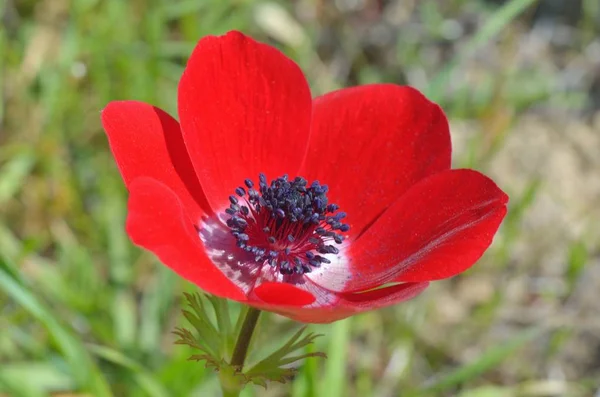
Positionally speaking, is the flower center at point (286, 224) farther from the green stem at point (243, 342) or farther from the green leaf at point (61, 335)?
the green leaf at point (61, 335)

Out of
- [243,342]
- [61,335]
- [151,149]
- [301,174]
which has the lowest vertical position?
[243,342]

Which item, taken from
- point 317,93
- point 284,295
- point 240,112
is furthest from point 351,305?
point 317,93

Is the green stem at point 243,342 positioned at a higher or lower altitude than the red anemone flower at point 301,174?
lower

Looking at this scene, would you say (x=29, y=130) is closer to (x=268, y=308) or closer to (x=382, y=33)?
(x=382, y=33)

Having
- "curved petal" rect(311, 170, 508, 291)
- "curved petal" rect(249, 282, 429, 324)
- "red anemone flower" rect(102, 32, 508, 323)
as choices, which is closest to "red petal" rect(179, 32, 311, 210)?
"red anemone flower" rect(102, 32, 508, 323)

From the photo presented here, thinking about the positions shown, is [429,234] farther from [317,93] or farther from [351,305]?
[317,93]

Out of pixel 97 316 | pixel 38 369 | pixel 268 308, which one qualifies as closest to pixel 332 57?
pixel 97 316

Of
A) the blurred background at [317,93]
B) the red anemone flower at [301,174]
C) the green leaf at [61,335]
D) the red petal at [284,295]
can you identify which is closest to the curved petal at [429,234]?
the red anemone flower at [301,174]
